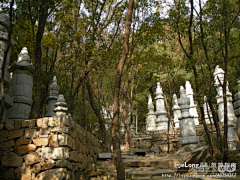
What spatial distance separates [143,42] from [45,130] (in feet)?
23.2

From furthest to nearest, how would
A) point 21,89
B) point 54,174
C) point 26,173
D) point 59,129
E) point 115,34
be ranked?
point 115,34, point 21,89, point 59,129, point 26,173, point 54,174

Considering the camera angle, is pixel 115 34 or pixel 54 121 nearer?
pixel 54 121

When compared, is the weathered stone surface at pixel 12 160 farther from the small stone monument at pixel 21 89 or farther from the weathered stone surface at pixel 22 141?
the small stone monument at pixel 21 89

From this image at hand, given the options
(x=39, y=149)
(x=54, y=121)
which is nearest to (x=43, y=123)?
(x=54, y=121)

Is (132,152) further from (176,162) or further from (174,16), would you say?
(174,16)

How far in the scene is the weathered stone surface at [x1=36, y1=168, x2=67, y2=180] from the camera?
15.9 ft

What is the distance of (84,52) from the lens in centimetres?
998

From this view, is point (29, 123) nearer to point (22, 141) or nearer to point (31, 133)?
point (31, 133)

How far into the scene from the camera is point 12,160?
532 cm

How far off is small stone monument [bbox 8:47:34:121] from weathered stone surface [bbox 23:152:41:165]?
5.50 feet

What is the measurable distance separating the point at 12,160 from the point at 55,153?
1052 millimetres

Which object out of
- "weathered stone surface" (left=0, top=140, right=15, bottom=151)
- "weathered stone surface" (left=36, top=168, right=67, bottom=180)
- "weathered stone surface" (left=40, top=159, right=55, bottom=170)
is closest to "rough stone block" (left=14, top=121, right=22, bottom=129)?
"weathered stone surface" (left=0, top=140, right=15, bottom=151)

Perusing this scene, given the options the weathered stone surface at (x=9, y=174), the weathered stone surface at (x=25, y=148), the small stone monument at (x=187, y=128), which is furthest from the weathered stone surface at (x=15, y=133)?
the small stone monument at (x=187, y=128)

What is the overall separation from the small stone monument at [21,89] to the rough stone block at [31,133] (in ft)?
4.50
